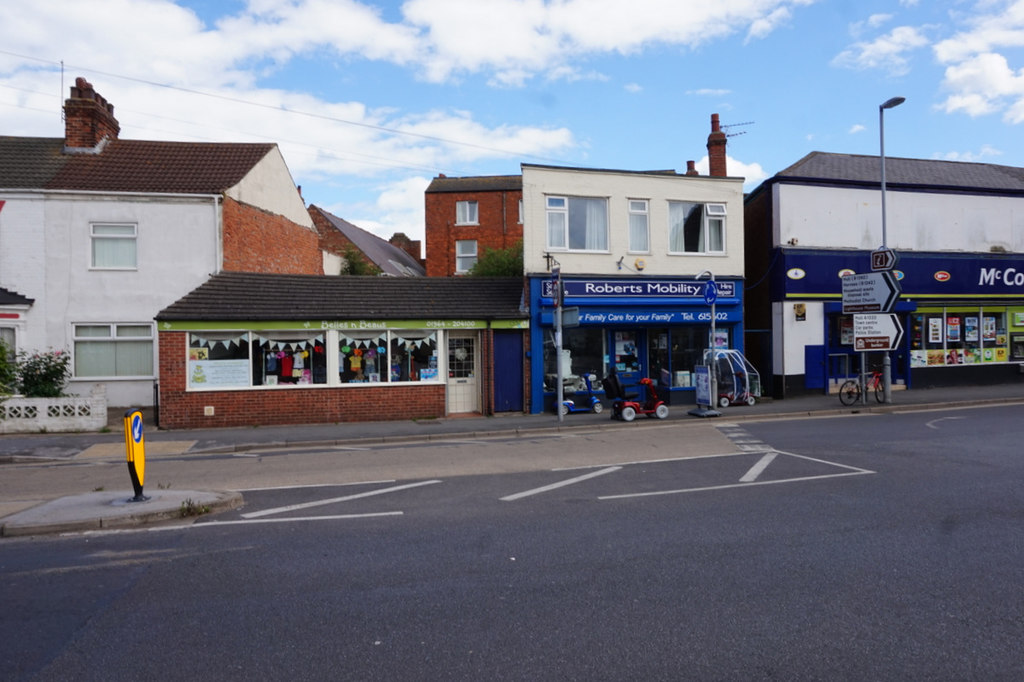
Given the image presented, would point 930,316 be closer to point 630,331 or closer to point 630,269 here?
point 630,331

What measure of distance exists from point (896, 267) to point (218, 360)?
774 inches

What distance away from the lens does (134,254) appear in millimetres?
19312

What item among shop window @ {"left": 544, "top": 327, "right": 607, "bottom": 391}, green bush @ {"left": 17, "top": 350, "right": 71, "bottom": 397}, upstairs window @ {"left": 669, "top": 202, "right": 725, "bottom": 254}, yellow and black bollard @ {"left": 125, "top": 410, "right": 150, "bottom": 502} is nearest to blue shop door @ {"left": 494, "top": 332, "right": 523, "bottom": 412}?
shop window @ {"left": 544, "top": 327, "right": 607, "bottom": 391}

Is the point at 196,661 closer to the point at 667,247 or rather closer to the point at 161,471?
the point at 161,471

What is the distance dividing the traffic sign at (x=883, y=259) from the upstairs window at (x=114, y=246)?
2003cm

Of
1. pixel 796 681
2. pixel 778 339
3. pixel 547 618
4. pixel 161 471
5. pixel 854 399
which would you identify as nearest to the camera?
pixel 796 681

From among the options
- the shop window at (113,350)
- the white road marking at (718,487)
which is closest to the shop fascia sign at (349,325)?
the shop window at (113,350)

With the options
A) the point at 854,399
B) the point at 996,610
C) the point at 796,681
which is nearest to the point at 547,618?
the point at 796,681

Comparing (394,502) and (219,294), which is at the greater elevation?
(219,294)

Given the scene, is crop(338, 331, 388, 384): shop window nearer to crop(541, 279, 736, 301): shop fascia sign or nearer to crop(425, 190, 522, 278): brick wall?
crop(541, 279, 736, 301): shop fascia sign

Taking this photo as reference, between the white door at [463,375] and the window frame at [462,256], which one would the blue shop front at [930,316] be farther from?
the window frame at [462,256]

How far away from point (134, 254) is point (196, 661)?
701 inches

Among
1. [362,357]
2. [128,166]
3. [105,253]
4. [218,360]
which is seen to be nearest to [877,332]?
A: [362,357]

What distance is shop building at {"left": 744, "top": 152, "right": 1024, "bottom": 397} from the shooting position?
21.0 metres
